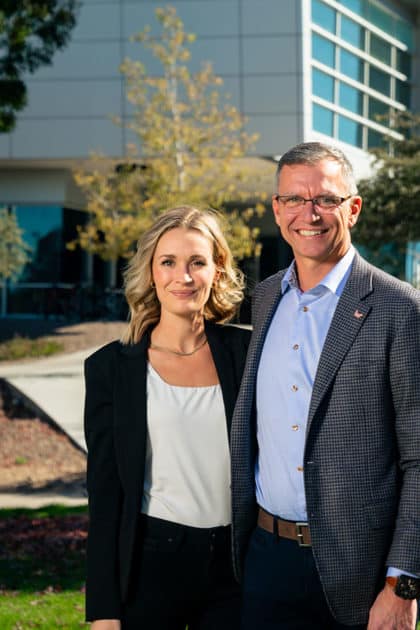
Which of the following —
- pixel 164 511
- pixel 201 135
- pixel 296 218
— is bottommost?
pixel 164 511

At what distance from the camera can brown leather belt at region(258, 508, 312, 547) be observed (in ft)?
10.2

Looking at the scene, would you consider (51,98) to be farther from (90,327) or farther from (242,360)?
(242,360)

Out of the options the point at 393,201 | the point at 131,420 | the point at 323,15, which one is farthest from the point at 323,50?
the point at 131,420

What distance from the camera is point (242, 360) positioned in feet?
11.5

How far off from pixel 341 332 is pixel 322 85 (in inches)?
1041

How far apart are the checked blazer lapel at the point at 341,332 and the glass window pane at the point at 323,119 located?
25650mm

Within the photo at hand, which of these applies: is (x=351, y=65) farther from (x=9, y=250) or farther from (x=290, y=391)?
(x=290, y=391)

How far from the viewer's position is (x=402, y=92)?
32.7 m

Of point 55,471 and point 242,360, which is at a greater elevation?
point 242,360

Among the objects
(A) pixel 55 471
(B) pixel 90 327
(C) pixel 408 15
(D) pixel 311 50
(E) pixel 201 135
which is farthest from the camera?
(C) pixel 408 15

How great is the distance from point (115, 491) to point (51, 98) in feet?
90.0

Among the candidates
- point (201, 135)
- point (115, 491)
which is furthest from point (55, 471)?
point (115, 491)

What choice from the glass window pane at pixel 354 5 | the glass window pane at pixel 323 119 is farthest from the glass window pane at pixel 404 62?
the glass window pane at pixel 323 119

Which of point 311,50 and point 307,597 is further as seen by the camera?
point 311,50
